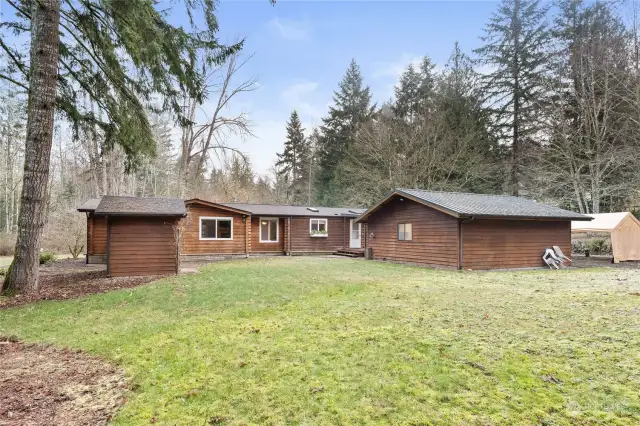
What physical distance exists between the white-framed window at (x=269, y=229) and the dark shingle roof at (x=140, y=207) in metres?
7.74

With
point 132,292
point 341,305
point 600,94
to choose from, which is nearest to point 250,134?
point 132,292

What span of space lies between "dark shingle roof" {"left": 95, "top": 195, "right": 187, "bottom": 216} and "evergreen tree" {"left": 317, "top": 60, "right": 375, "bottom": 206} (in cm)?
2013

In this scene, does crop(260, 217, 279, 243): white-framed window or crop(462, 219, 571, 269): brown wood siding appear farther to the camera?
crop(260, 217, 279, 243): white-framed window

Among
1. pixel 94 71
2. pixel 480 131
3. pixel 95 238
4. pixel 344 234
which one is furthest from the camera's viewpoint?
pixel 480 131

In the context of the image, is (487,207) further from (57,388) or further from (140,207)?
(57,388)

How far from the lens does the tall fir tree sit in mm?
35031

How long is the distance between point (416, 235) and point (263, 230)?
346 inches

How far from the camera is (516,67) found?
77.7ft

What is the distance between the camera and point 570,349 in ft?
12.4

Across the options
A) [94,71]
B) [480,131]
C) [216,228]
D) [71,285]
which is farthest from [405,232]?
[480,131]

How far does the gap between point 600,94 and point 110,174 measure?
29.9 metres

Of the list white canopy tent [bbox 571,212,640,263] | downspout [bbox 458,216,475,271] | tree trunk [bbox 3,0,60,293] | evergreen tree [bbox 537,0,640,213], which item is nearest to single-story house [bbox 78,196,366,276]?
tree trunk [bbox 3,0,60,293]

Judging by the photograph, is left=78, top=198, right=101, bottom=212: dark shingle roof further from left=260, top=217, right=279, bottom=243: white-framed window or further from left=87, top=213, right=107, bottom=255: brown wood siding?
left=260, top=217, right=279, bottom=243: white-framed window

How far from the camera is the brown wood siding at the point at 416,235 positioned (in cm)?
1310
